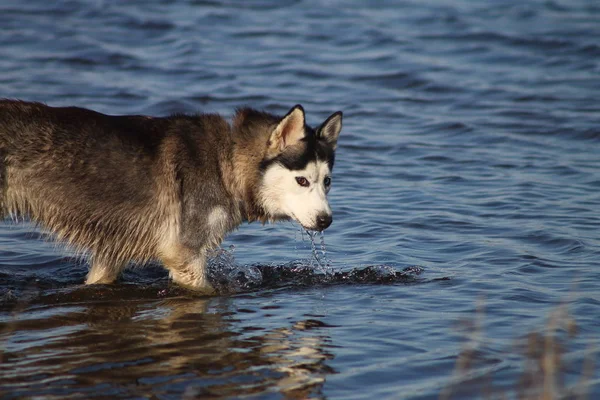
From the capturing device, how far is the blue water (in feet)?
21.0

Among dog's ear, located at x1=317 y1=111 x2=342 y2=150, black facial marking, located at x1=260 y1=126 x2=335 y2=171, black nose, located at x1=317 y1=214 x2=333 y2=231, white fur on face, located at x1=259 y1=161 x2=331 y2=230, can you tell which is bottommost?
black nose, located at x1=317 y1=214 x2=333 y2=231

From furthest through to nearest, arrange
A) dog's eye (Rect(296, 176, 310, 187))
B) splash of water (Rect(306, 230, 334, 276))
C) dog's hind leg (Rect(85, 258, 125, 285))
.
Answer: splash of water (Rect(306, 230, 334, 276)) → dog's hind leg (Rect(85, 258, 125, 285)) → dog's eye (Rect(296, 176, 310, 187))

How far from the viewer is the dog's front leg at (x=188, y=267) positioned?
769 centimetres

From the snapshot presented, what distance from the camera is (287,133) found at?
7.61 metres

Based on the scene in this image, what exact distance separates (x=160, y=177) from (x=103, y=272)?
1123 millimetres

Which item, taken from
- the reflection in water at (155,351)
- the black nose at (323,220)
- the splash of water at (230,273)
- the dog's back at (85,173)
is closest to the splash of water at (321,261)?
the splash of water at (230,273)

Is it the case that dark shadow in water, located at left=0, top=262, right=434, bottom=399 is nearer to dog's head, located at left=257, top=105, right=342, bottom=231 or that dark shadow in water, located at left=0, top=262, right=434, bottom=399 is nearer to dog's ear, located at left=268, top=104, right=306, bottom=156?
dog's head, located at left=257, top=105, right=342, bottom=231

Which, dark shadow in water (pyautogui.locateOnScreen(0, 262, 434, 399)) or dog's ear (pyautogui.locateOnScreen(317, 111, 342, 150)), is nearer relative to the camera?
dark shadow in water (pyautogui.locateOnScreen(0, 262, 434, 399))

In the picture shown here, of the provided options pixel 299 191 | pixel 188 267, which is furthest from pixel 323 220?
pixel 188 267

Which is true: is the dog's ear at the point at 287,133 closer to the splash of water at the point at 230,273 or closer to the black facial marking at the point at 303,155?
the black facial marking at the point at 303,155

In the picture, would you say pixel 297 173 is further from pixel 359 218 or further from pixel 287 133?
pixel 359 218

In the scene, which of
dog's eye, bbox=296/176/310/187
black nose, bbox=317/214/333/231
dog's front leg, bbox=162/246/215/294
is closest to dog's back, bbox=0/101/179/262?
dog's front leg, bbox=162/246/215/294

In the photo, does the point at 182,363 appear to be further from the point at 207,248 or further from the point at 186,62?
the point at 186,62

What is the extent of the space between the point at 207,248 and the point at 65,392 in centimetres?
223
